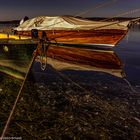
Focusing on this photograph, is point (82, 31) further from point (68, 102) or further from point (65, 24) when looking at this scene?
point (68, 102)

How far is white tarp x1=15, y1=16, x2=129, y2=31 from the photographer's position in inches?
871

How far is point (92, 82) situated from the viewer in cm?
1170

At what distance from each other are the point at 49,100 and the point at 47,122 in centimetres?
191

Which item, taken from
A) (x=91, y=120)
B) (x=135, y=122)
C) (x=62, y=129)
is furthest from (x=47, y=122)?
(x=135, y=122)

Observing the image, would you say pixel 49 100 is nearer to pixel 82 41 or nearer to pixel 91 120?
pixel 91 120

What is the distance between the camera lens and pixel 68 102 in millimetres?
8633

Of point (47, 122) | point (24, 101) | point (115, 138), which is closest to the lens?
point (115, 138)

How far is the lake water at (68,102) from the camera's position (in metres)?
6.48

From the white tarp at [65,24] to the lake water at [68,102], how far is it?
8.52 metres

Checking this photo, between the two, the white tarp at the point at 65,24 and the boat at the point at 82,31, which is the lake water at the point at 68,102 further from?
the boat at the point at 82,31

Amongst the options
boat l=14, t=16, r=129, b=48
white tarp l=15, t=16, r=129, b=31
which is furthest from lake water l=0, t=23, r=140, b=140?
boat l=14, t=16, r=129, b=48

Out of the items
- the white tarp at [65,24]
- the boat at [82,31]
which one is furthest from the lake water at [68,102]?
the boat at [82,31]

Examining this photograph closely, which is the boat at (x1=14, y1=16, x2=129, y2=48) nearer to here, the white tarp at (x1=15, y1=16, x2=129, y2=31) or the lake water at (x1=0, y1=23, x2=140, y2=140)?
the white tarp at (x1=15, y1=16, x2=129, y2=31)

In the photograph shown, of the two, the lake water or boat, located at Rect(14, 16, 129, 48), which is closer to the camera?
the lake water
